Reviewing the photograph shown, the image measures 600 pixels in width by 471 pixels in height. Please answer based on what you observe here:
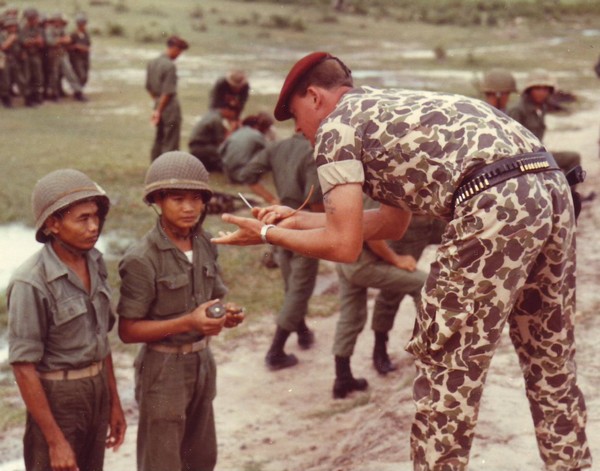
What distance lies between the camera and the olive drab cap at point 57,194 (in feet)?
12.8

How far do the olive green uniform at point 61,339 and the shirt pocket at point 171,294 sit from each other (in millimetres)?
244

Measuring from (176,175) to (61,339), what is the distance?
32.7 inches

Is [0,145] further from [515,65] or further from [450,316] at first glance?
[515,65]

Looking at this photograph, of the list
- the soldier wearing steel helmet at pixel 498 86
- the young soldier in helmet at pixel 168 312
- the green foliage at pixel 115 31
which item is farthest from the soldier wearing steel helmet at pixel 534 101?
the green foliage at pixel 115 31

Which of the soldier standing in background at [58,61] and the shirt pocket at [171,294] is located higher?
the shirt pocket at [171,294]

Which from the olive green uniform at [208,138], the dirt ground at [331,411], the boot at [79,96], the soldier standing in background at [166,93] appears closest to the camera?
the dirt ground at [331,411]

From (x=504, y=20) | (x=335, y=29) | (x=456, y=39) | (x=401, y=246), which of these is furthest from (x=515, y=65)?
(x=401, y=246)

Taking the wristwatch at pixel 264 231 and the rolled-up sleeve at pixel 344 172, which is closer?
the rolled-up sleeve at pixel 344 172

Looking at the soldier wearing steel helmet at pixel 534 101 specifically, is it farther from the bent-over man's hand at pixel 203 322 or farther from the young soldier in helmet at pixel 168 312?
the bent-over man's hand at pixel 203 322

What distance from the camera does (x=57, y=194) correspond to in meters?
3.91

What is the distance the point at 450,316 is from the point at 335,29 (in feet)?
100

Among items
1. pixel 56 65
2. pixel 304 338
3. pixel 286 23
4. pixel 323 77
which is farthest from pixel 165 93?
pixel 286 23

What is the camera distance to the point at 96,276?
4.04m

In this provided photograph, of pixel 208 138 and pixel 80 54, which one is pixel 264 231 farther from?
pixel 80 54
